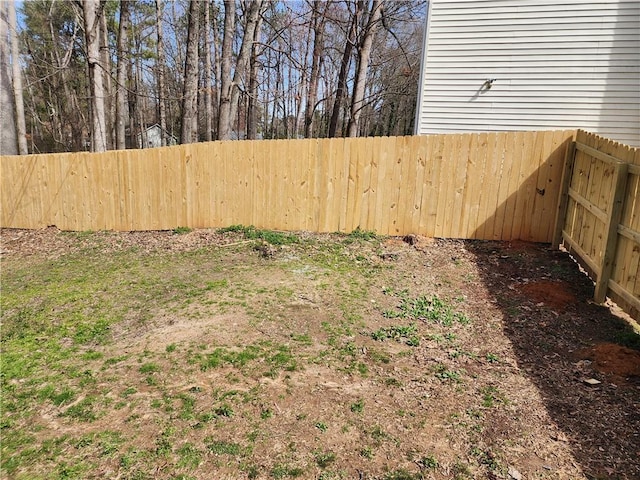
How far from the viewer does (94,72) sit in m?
9.32

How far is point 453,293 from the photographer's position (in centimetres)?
489

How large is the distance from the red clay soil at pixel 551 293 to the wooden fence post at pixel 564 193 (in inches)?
49.4

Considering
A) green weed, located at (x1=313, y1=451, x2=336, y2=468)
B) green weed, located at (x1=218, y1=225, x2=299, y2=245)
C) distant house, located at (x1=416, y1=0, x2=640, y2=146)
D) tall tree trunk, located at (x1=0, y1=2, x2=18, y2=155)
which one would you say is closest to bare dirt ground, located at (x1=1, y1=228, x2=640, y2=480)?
green weed, located at (x1=313, y1=451, x2=336, y2=468)

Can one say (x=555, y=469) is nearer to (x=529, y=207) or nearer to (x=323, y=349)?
(x=323, y=349)

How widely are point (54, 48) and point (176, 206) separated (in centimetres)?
2125

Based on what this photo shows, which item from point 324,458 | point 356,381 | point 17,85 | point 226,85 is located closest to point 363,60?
point 226,85

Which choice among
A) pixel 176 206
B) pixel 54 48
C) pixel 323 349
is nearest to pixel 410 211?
pixel 323 349

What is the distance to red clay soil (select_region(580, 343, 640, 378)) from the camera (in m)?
3.23

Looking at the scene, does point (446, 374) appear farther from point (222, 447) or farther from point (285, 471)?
point (222, 447)

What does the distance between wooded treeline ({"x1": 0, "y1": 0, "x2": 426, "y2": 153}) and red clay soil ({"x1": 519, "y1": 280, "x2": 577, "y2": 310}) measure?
7.76 meters

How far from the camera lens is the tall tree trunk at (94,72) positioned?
9.07 metres

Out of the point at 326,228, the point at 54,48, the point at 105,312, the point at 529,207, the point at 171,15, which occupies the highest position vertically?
the point at 171,15

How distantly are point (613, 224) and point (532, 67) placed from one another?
182 inches

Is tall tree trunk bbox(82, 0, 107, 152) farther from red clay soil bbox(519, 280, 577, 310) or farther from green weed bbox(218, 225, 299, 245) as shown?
red clay soil bbox(519, 280, 577, 310)
